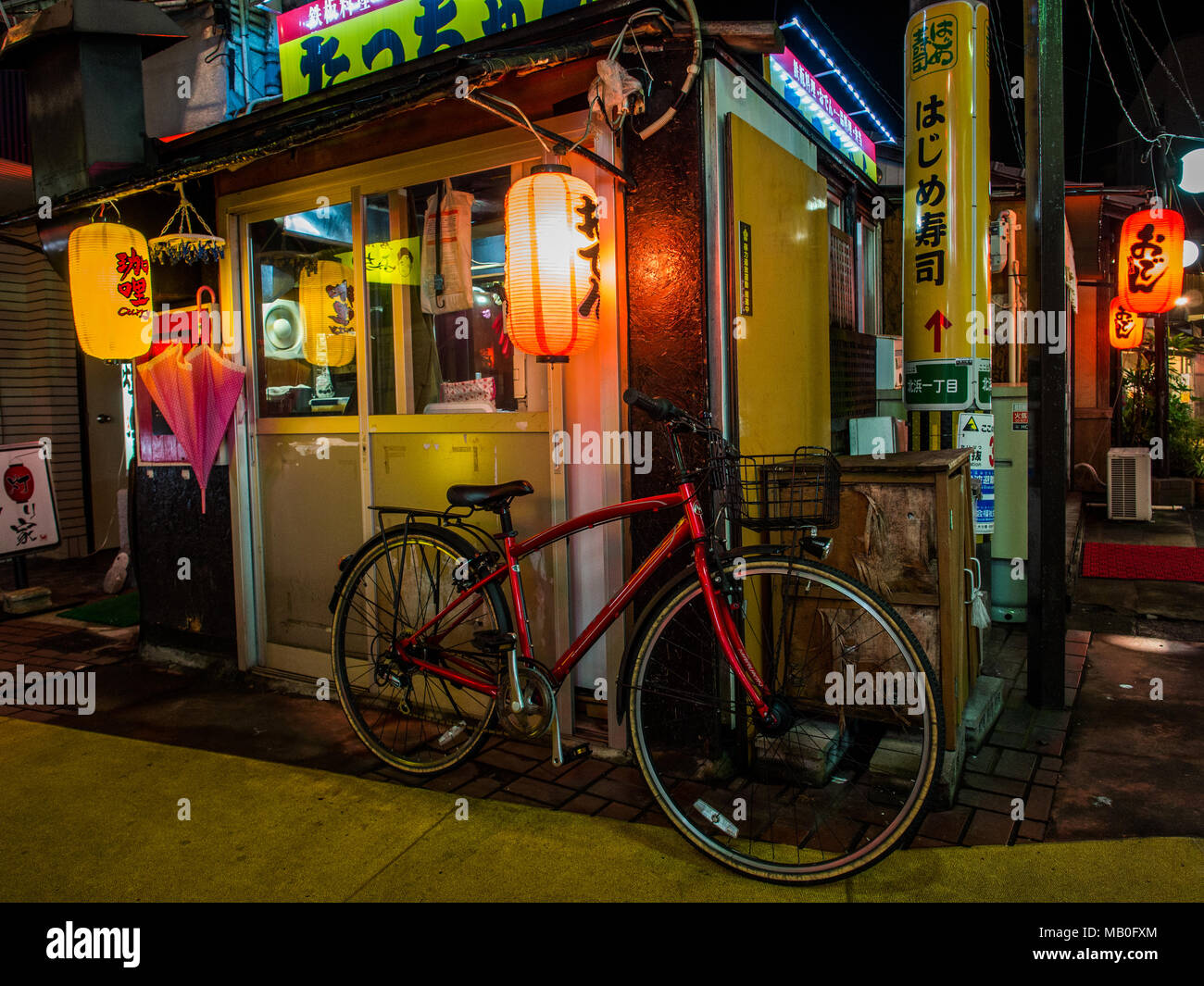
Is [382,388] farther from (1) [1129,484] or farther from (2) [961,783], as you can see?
(1) [1129,484]

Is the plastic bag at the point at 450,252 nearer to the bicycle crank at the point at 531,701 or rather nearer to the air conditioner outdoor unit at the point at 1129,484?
the bicycle crank at the point at 531,701

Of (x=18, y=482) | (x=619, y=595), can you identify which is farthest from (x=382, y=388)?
(x=18, y=482)

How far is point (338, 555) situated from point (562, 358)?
263cm

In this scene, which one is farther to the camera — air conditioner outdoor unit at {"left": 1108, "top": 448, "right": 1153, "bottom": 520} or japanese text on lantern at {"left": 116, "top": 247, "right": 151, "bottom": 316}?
air conditioner outdoor unit at {"left": 1108, "top": 448, "right": 1153, "bottom": 520}

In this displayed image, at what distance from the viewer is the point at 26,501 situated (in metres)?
8.87

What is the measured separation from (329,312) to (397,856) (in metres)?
4.02

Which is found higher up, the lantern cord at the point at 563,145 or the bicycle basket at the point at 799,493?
the lantern cord at the point at 563,145

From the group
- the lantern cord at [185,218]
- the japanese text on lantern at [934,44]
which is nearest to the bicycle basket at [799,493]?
the japanese text on lantern at [934,44]

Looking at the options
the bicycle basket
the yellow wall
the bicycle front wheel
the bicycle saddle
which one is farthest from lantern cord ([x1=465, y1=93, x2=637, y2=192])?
the bicycle front wheel

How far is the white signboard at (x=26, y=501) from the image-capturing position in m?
8.67

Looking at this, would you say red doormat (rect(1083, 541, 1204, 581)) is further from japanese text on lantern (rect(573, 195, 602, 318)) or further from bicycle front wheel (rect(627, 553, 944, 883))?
japanese text on lantern (rect(573, 195, 602, 318))

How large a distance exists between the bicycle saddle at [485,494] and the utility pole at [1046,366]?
10.9 ft

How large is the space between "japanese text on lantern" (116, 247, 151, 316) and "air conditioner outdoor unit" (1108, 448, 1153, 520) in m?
13.7

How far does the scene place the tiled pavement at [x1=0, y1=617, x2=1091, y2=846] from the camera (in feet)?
12.8
